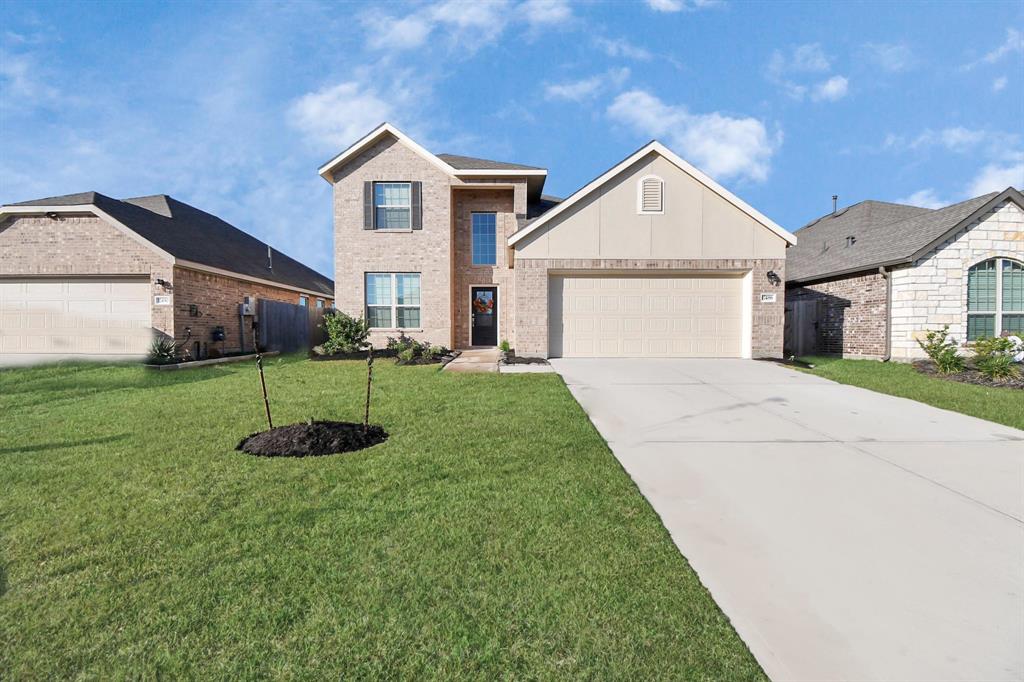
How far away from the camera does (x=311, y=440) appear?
186 inches

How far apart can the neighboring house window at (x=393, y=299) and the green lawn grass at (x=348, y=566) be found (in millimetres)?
9617

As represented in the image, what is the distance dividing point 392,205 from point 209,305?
21.9 feet

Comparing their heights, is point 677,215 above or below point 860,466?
above

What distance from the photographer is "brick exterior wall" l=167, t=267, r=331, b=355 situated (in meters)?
13.1

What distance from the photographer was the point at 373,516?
10.4ft

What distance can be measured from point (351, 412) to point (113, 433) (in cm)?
269

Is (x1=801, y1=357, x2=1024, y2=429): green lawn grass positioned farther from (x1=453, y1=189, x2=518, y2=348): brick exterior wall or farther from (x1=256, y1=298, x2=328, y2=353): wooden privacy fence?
(x1=256, y1=298, x2=328, y2=353): wooden privacy fence

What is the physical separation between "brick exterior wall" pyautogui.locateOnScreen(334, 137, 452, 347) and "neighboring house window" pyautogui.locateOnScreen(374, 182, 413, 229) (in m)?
0.23

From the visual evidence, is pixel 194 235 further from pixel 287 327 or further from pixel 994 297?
pixel 994 297

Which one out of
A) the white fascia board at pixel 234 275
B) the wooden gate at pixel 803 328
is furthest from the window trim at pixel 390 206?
the wooden gate at pixel 803 328

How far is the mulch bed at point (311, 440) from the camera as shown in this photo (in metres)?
4.55

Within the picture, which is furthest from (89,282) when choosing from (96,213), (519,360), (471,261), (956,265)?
(956,265)

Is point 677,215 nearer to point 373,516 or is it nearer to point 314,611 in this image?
point 373,516

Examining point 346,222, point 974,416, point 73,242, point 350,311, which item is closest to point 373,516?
point 974,416
